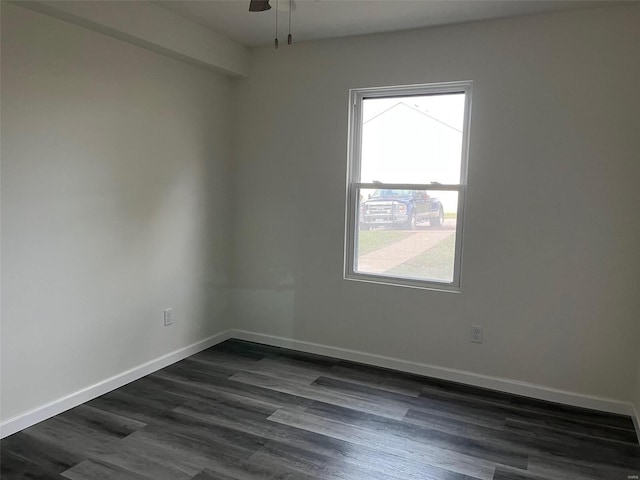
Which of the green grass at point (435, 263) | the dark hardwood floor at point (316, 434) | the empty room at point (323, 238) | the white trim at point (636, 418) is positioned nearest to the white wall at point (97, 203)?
the empty room at point (323, 238)

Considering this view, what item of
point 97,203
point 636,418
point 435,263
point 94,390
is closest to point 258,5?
point 97,203

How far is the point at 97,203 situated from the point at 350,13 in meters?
2.04

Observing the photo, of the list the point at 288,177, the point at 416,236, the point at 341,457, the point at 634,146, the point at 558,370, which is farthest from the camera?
the point at 288,177

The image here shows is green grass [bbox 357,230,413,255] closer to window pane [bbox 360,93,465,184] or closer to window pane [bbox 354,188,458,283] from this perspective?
window pane [bbox 354,188,458,283]

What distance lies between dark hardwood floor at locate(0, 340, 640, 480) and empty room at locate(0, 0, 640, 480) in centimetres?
2

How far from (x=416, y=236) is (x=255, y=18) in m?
1.92

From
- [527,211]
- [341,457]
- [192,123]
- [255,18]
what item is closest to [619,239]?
[527,211]

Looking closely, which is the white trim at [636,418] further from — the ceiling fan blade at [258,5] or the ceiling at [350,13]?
the ceiling fan blade at [258,5]

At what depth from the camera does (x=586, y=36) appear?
2891 millimetres

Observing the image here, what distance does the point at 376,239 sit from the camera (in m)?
3.66

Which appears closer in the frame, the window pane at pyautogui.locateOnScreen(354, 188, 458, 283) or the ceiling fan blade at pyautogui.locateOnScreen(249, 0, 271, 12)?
the ceiling fan blade at pyautogui.locateOnScreen(249, 0, 271, 12)

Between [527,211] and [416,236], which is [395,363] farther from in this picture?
[527,211]

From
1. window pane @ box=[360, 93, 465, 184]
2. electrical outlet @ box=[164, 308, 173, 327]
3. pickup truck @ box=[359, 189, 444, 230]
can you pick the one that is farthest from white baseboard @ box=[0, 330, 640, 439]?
window pane @ box=[360, 93, 465, 184]

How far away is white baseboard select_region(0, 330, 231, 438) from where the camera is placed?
101 inches
